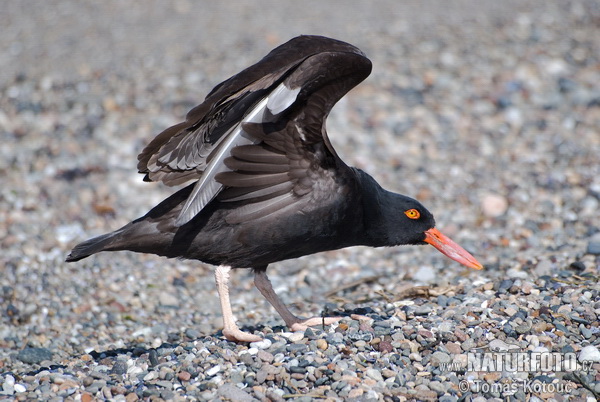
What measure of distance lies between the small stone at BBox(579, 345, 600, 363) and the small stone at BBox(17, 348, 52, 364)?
3.87 meters

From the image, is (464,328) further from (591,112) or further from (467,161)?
(591,112)

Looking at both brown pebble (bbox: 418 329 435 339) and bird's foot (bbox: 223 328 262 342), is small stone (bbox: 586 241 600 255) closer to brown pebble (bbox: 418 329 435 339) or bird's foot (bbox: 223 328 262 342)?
brown pebble (bbox: 418 329 435 339)

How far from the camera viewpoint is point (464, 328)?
4984 millimetres

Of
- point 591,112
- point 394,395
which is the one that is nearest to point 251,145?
point 394,395

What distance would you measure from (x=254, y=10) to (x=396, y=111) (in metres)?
4.45

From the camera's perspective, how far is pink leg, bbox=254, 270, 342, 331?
17.9 feet

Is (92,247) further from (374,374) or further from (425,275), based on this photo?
(425,275)

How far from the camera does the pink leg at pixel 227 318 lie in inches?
202

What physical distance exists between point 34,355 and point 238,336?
178 centimetres

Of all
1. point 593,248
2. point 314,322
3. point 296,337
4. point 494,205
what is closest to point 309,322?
point 314,322

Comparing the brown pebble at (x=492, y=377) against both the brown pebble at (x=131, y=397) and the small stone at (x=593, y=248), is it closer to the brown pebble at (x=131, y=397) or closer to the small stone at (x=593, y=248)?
the brown pebble at (x=131, y=397)

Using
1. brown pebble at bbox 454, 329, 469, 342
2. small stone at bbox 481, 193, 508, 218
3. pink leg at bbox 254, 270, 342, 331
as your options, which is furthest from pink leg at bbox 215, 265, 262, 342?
small stone at bbox 481, 193, 508, 218

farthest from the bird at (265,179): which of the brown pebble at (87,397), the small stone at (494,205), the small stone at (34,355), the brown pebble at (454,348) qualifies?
the small stone at (494,205)

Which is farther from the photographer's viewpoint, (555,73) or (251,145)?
(555,73)
